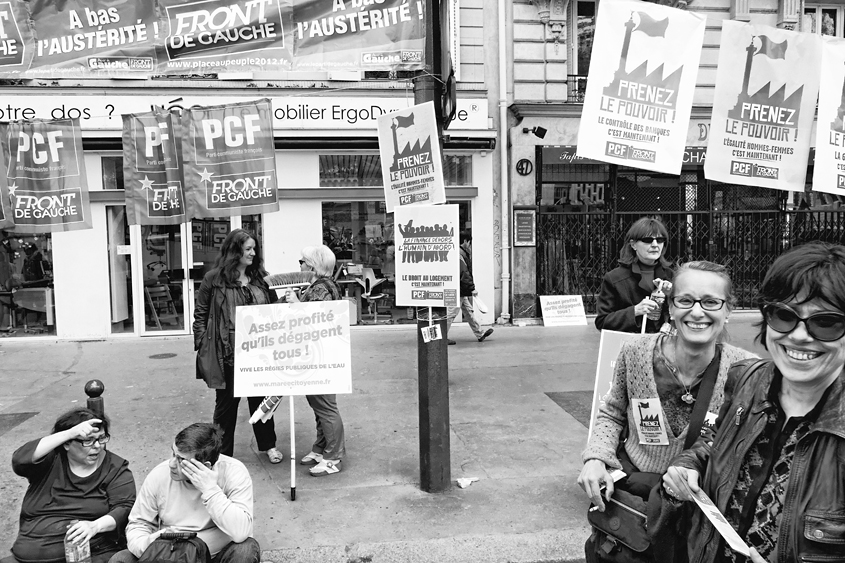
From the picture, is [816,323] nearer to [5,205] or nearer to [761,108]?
[761,108]

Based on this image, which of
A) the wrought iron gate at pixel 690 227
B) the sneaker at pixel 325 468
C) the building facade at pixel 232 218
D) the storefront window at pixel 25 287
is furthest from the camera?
the wrought iron gate at pixel 690 227

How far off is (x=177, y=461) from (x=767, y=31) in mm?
5631

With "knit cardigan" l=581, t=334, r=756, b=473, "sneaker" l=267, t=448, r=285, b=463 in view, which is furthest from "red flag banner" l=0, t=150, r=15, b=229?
"knit cardigan" l=581, t=334, r=756, b=473

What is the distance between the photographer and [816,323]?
1765 millimetres

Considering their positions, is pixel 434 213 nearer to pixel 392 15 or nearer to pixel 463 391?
pixel 392 15

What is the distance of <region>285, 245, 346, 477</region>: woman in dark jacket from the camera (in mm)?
5359

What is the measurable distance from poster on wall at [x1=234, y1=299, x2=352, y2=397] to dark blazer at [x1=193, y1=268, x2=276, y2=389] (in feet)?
1.13

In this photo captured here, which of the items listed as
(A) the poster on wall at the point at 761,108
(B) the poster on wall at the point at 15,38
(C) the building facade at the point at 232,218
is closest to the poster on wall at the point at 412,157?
(A) the poster on wall at the point at 761,108

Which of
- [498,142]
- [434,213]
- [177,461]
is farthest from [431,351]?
[498,142]

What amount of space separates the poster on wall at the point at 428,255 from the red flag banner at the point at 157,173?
2699 millimetres

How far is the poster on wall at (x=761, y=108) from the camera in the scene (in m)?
5.54

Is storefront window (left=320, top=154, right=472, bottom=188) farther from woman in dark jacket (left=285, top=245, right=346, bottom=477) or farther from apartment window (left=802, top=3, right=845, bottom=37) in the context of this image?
apartment window (left=802, top=3, right=845, bottom=37)

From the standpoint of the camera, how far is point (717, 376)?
2.60 m

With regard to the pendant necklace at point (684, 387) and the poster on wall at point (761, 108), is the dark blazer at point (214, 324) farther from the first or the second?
the poster on wall at point (761, 108)
